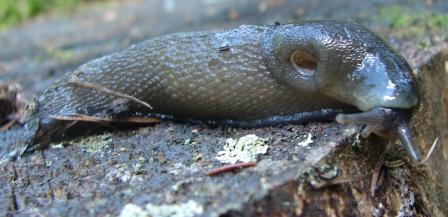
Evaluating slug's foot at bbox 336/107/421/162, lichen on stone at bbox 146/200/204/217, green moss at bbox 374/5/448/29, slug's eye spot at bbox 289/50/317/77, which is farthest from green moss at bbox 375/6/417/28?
lichen on stone at bbox 146/200/204/217

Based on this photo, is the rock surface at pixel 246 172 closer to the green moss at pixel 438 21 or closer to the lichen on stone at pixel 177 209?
the lichen on stone at pixel 177 209

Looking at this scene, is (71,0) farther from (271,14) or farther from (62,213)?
(62,213)

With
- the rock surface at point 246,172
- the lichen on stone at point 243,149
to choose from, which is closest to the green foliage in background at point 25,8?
the rock surface at point 246,172

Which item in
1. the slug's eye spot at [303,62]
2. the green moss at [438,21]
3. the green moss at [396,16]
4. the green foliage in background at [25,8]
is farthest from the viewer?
the green foliage in background at [25,8]

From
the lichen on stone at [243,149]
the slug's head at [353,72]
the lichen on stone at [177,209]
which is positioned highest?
the slug's head at [353,72]

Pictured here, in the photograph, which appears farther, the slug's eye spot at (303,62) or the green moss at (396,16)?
the green moss at (396,16)

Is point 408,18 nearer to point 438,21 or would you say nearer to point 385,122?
point 438,21
